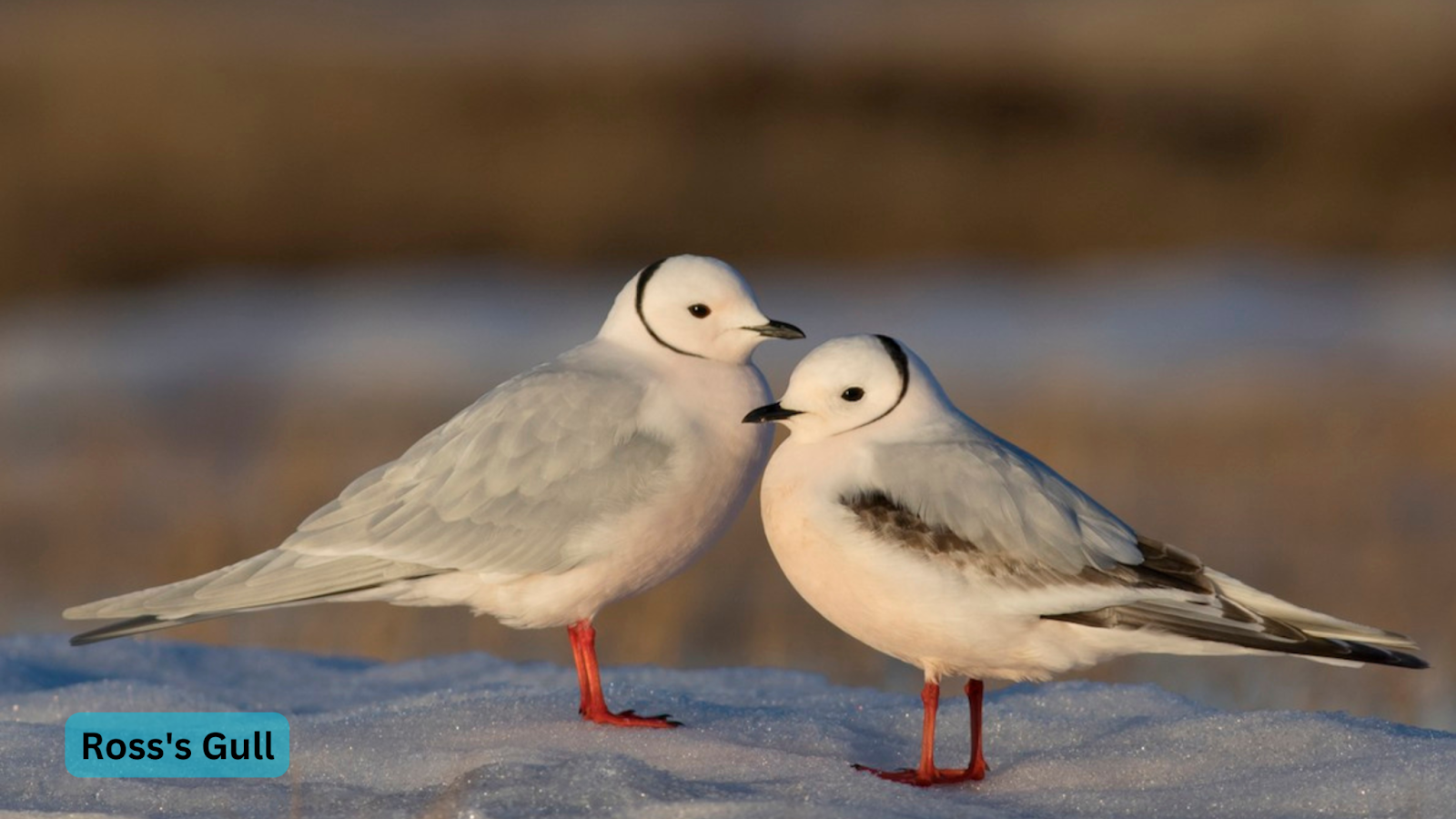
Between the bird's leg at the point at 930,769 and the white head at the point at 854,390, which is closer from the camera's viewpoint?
the bird's leg at the point at 930,769

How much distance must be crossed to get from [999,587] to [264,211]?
21041 mm

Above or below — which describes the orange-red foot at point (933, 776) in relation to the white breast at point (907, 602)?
below

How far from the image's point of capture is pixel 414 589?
6.34 meters

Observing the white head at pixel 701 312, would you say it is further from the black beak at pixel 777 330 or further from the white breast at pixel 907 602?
the white breast at pixel 907 602

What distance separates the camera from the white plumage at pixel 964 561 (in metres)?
5.44

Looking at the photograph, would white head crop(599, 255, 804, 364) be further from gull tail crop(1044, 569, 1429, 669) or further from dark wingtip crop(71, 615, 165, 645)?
dark wingtip crop(71, 615, 165, 645)

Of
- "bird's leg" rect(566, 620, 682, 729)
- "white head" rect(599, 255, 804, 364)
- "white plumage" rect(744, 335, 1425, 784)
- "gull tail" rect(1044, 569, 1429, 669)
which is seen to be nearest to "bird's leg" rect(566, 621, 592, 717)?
"bird's leg" rect(566, 620, 682, 729)

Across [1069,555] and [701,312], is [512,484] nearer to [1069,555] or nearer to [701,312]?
[701,312]

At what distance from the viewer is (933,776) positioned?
5.60m

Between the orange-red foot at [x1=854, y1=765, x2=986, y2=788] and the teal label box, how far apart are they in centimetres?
170

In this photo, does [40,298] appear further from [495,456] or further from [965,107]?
[495,456]

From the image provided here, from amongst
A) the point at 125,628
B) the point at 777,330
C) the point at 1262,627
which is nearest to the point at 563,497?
the point at 777,330

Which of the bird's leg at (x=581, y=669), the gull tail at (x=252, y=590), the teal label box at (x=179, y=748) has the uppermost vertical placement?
the gull tail at (x=252, y=590)

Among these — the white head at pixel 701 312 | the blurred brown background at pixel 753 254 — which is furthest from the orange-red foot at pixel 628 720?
the blurred brown background at pixel 753 254
